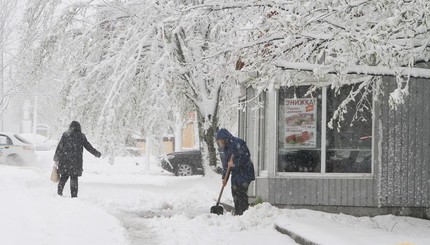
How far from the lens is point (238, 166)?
10.1 metres

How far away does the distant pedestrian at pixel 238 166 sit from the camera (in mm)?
10141

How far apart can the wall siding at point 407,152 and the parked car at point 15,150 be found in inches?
717

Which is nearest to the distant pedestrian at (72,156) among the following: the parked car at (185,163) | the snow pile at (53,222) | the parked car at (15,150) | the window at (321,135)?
the snow pile at (53,222)

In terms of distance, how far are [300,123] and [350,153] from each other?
1.08m

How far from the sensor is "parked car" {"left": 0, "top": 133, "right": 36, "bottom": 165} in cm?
2477

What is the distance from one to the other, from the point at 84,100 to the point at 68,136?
3.44 meters

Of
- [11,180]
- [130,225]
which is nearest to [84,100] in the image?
[11,180]

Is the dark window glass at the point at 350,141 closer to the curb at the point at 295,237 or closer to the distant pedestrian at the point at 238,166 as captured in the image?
the distant pedestrian at the point at 238,166

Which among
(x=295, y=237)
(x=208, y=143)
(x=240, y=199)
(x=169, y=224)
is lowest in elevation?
(x=169, y=224)

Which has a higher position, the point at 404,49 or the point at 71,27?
the point at 71,27

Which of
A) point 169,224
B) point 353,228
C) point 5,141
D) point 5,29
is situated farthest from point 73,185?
point 5,29

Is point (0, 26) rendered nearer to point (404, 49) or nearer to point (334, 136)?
point (334, 136)

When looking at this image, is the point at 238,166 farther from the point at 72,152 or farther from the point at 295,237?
the point at 72,152

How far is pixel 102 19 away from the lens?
15883 millimetres
